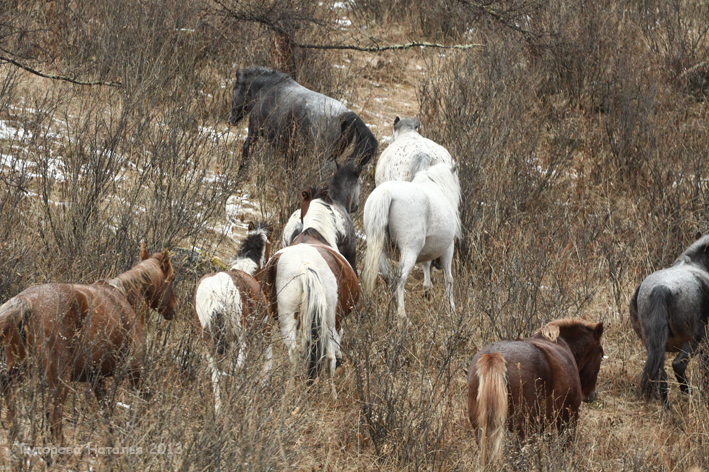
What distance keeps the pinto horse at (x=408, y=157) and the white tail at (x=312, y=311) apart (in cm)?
317

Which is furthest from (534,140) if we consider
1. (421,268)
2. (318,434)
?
(318,434)

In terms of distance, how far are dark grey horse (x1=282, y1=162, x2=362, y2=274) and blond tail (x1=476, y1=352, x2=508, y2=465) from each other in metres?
2.25

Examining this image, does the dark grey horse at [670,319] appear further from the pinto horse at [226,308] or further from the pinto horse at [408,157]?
the pinto horse at [408,157]

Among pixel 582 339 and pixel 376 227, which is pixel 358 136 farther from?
pixel 582 339

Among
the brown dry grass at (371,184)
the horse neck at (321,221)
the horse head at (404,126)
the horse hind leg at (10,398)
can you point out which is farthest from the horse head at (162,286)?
the horse head at (404,126)

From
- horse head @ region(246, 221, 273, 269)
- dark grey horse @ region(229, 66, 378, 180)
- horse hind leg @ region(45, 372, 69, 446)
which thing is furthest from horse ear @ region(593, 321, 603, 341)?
dark grey horse @ region(229, 66, 378, 180)

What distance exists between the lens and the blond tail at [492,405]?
131 inches

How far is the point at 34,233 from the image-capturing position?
17.4 ft

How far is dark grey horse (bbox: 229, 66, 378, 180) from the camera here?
25.7ft

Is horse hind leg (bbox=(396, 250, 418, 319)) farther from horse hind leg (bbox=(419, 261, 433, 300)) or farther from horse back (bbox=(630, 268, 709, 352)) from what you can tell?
horse back (bbox=(630, 268, 709, 352))

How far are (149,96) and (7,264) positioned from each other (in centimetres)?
402

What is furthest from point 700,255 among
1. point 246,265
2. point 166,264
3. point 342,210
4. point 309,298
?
point 166,264

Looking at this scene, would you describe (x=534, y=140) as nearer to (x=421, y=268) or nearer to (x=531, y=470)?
(x=421, y=268)

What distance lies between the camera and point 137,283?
13.1ft
